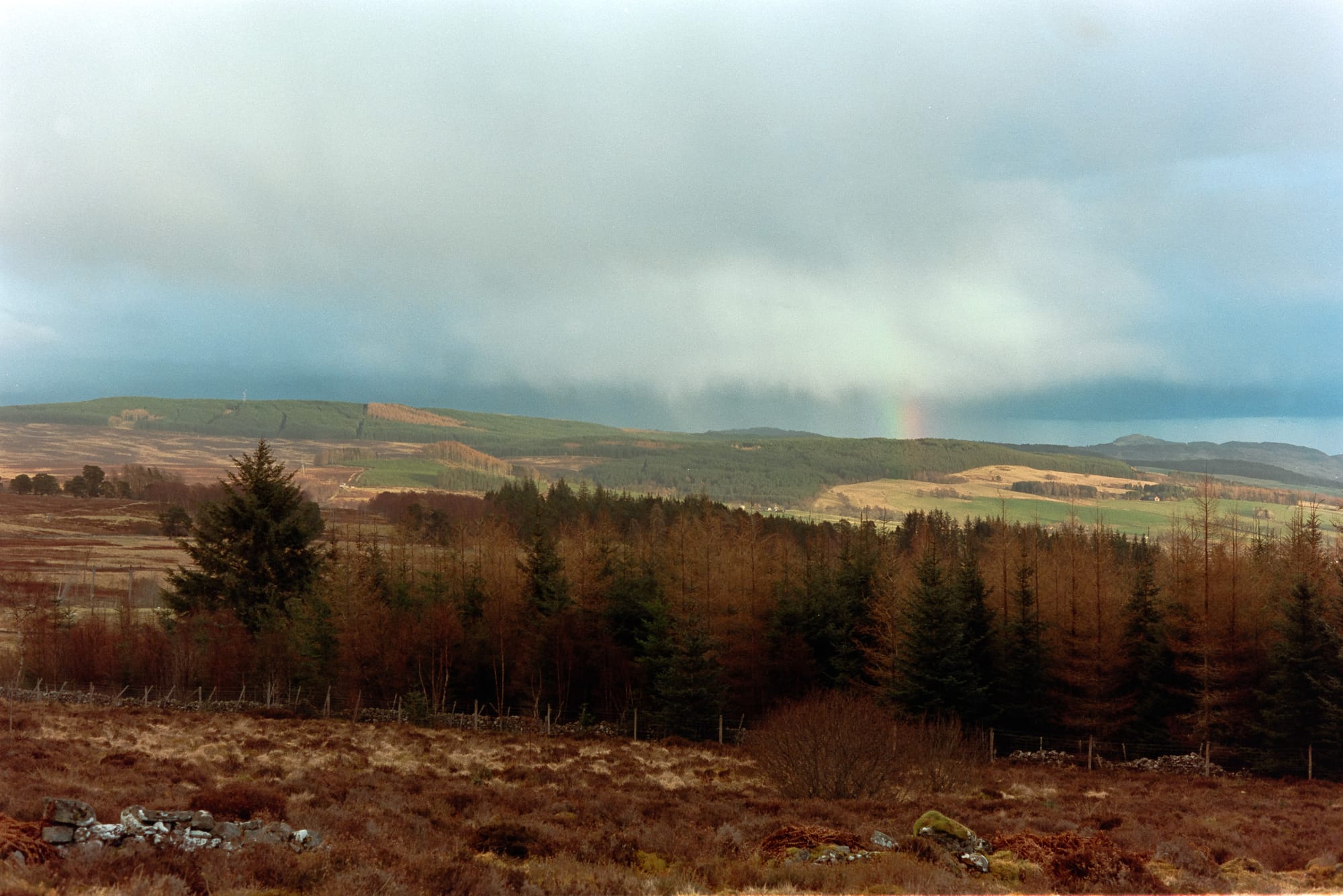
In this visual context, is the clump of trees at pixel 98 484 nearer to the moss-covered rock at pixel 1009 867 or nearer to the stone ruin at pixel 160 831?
the stone ruin at pixel 160 831

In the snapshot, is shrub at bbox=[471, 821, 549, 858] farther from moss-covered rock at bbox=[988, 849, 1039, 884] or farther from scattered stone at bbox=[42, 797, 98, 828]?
moss-covered rock at bbox=[988, 849, 1039, 884]

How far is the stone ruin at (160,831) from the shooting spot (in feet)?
38.3

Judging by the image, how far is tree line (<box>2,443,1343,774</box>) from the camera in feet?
145

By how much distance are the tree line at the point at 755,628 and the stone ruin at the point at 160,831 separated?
1315 inches

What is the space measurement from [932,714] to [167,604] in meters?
52.9

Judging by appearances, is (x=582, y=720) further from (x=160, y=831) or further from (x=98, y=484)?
(x=98, y=484)

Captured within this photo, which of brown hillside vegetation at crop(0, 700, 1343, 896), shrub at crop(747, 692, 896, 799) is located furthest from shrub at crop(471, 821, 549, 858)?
shrub at crop(747, 692, 896, 799)

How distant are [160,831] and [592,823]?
8685 mm

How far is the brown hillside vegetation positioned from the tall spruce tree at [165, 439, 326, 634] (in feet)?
84.1

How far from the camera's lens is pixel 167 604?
2413 inches

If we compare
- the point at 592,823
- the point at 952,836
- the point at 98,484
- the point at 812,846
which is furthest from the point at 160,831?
the point at 98,484

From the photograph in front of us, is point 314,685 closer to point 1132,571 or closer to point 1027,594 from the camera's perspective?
point 1027,594

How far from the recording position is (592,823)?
18.3 m

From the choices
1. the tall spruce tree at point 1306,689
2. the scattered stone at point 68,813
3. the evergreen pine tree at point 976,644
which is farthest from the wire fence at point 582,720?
the scattered stone at point 68,813
